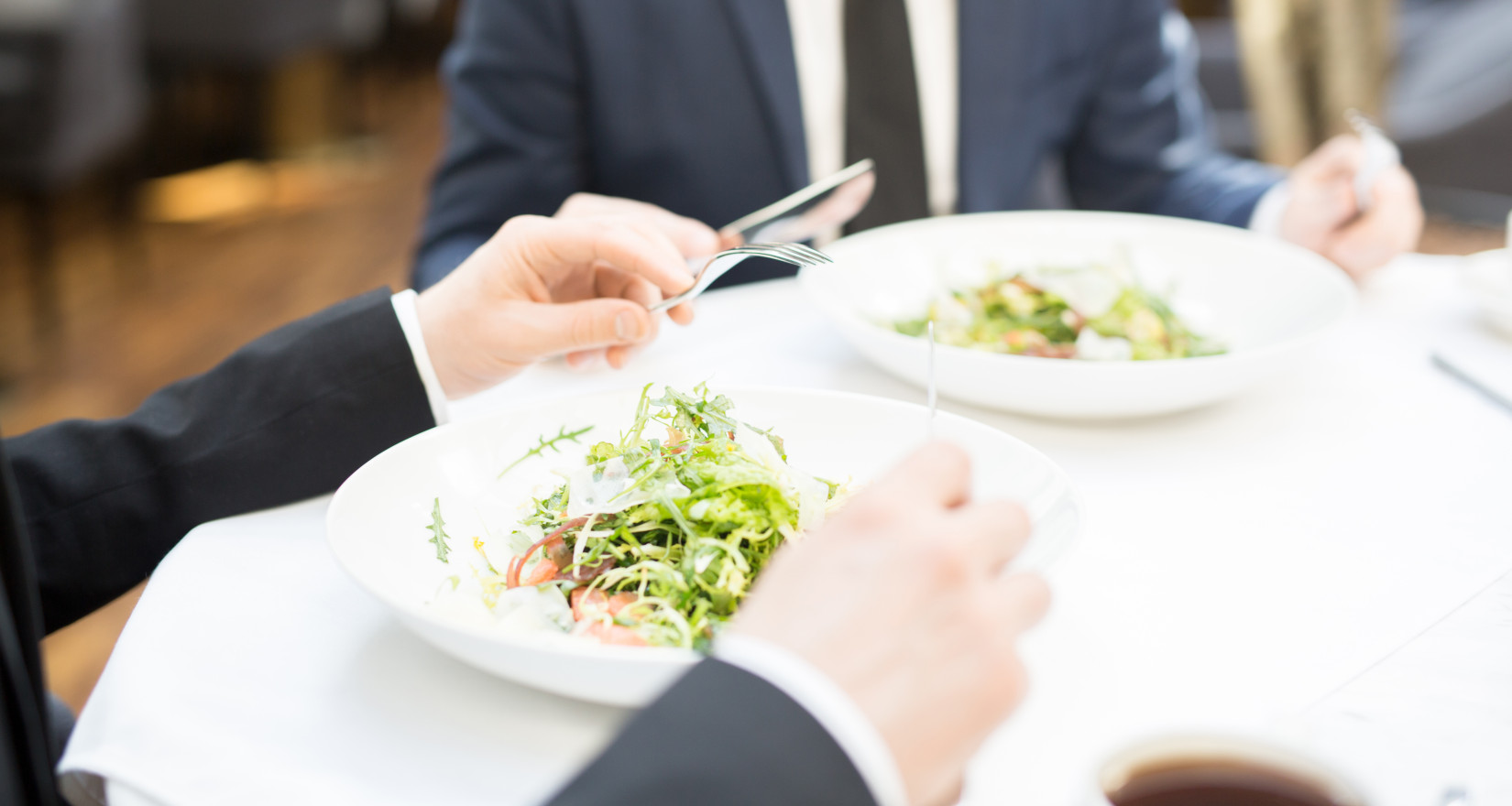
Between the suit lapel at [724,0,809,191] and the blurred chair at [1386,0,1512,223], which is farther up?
the suit lapel at [724,0,809,191]

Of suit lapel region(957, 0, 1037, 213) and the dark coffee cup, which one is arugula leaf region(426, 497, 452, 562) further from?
suit lapel region(957, 0, 1037, 213)

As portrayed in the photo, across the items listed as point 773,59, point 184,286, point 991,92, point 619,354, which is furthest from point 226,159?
point 619,354

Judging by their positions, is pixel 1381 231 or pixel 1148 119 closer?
pixel 1381 231

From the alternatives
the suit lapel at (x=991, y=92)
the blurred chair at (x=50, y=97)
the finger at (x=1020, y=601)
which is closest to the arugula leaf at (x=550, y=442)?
the finger at (x=1020, y=601)

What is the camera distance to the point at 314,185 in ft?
16.3

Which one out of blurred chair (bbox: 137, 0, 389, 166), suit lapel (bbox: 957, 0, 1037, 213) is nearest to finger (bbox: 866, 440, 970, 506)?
suit lapel (bbox: 957, 0, 1037, 213)

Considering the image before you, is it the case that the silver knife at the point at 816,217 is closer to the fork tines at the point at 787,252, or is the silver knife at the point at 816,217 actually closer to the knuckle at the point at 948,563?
the fork tines at the point at 787,252

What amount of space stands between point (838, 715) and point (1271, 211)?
48.7 inches

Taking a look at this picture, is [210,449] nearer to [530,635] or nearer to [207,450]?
[207,450]

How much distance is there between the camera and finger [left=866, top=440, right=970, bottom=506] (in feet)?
1.51

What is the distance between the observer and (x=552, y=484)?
0.76m

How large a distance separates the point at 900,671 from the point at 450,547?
1.15 ft

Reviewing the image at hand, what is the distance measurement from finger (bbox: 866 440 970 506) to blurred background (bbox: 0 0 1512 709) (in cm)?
187

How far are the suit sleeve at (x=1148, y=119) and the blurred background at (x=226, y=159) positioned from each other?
1.47 metres
